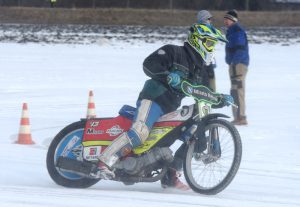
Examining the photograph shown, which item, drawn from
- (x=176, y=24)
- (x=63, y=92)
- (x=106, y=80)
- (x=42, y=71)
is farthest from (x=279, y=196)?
(x=176, y=24)

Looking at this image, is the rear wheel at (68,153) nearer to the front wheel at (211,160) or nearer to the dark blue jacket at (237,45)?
the front wheel at (211,160)

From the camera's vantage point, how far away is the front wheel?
784 cm

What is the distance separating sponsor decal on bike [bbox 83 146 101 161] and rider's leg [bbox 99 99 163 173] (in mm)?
212

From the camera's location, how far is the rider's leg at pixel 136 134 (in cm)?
797

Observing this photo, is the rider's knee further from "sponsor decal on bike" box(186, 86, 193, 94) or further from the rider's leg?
"sponsor decal on bike" box(186, 86, 193, 94)

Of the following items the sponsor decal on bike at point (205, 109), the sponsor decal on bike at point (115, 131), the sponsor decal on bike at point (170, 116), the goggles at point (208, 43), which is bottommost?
the sponsor decal on bike at point (115, 131)

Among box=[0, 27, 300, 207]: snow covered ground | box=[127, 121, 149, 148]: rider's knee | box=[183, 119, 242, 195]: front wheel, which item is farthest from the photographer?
box=[127, 121, 149, 148]: rider's knee

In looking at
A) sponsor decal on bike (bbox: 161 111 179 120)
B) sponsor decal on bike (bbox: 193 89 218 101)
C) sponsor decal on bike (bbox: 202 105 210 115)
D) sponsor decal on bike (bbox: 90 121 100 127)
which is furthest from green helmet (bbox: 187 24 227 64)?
sponsor decal on bike (bbox: 90 121 100 127)

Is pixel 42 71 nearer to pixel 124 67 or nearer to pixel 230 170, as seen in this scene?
pixel 124 67

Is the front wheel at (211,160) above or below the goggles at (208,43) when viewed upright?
below

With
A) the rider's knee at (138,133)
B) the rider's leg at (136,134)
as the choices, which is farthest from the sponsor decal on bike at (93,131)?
the rider's knee at (138,133)

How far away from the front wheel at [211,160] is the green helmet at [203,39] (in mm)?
687

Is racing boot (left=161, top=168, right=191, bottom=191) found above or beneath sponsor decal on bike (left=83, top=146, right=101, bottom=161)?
beneath

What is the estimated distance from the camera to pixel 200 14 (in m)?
8.69
